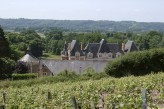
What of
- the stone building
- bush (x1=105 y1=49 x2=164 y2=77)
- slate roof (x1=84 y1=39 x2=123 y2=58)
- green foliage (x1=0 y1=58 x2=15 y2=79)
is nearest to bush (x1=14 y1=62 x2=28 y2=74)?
green foliage (x1=0 y1=58 x2=15 y2=79)

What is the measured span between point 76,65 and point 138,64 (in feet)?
37.0

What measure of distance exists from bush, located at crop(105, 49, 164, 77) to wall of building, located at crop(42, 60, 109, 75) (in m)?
7.67

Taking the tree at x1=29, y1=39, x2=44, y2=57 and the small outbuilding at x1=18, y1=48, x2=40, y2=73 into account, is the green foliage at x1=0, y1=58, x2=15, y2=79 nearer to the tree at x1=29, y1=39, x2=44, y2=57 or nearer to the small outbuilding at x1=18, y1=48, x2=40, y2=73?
the small outbuilding at x1=18, y1=48, x2=40, y2=73

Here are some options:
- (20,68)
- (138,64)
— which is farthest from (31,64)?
(138,64)

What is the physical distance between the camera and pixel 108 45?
7675 centimetres

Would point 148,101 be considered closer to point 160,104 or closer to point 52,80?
point 160,104

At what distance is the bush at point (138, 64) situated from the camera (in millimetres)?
35406

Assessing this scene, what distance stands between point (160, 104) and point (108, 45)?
213 ft

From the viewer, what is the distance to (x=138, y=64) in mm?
35656

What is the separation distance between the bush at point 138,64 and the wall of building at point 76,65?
25.2 feet

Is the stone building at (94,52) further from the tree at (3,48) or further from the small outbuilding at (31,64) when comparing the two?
the tree at (3,48)

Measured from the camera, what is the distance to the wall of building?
44.4 m

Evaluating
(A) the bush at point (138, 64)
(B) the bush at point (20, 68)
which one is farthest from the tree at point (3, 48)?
(A) the bush at point (138, 64)

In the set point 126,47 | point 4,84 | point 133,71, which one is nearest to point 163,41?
point 126,47
